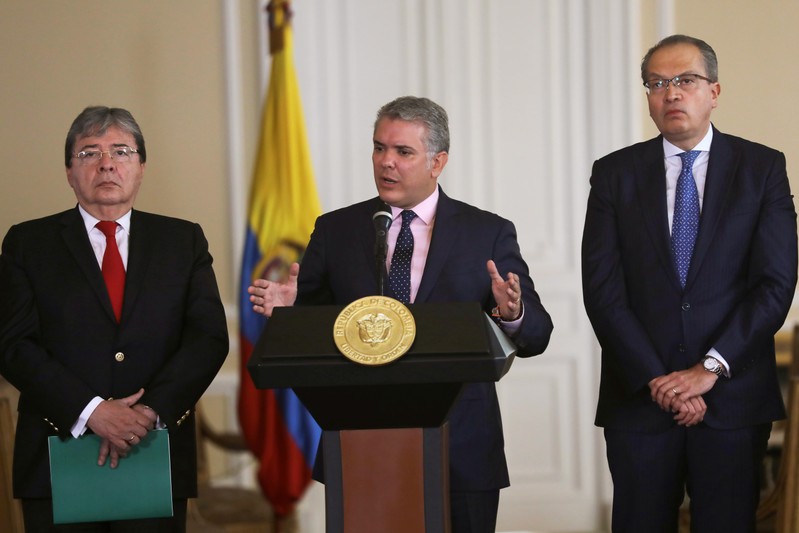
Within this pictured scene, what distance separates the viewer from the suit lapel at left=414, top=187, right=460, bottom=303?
2.73m

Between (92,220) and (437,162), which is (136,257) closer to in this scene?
(92,220)

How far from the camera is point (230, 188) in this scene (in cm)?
544

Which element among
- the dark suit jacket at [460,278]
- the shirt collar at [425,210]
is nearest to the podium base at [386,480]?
the dark suit jacket at [460,278]

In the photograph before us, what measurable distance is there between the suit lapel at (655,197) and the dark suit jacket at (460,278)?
404 millimetres

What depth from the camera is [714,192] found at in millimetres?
2963

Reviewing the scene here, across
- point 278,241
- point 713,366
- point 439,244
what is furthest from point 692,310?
point 278,241

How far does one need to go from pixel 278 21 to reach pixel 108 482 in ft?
9.46

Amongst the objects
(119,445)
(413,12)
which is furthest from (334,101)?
(119,445)

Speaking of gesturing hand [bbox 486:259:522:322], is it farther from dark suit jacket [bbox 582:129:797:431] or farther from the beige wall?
the beige wall

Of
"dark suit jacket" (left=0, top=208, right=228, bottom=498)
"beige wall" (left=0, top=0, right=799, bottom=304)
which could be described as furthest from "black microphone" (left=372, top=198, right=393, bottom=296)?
"beige wall" (left=0, top=0, right=799, bottom=304)

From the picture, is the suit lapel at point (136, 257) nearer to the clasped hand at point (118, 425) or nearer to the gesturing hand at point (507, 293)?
the clasped hand at point (118, 425)

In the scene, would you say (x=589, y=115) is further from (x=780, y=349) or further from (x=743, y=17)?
(x=780, y=349)

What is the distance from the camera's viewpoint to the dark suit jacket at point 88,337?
9.02 feet

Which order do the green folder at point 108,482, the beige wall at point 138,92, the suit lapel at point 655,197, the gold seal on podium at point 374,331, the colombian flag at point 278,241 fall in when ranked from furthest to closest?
the beige wall at point 138,92 → the colombian flag at point 278,241 → the suit lapel at point 655,197 → the green folder at point 108,482 → the gold seal on podium at point 374,331
